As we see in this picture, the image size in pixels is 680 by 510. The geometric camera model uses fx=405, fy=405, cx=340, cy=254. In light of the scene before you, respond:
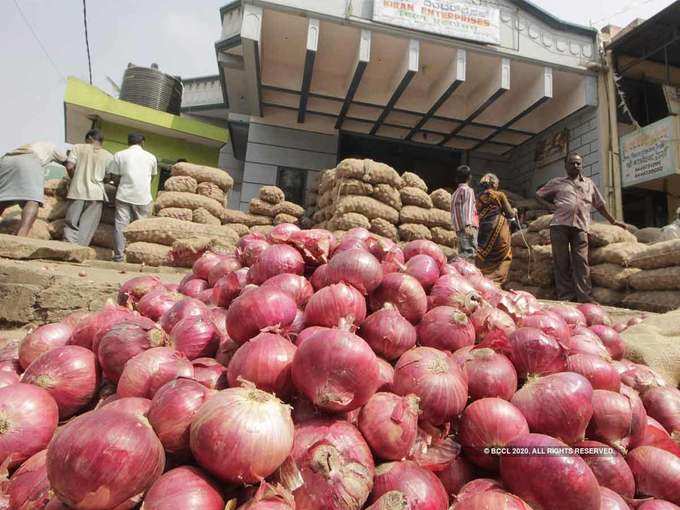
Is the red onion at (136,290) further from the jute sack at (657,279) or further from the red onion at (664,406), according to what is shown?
the jute sack at (657,279)

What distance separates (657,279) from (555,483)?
497cm

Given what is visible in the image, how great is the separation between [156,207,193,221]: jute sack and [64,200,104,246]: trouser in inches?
30.3

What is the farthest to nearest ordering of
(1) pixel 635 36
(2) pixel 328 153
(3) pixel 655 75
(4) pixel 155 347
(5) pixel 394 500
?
(2) pixel 328 153 < (3) pixel 655 75 < (1) pixel 635 36 < (4) pixel 155 347 < (5) pixel 394 500

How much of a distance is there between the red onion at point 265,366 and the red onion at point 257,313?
0.13 m

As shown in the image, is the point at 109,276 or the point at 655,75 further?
the point at 655,75

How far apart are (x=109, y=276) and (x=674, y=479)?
3.22 m

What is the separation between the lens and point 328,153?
952 centimetres

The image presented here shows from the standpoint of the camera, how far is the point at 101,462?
29.5 inches

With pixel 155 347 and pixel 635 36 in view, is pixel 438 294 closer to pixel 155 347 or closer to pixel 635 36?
pixel 155 347

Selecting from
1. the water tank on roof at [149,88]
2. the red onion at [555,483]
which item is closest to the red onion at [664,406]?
the red onion at [555,483]

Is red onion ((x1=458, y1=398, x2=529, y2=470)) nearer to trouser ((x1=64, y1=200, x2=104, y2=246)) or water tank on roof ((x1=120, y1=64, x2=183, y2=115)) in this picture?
trouser ((x1=64, y1=200, x2=104, y2=246))

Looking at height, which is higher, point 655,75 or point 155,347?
point 655,75

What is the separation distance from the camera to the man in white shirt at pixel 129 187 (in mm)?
5109

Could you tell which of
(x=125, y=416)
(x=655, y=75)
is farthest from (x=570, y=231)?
(x=655, y=75)
